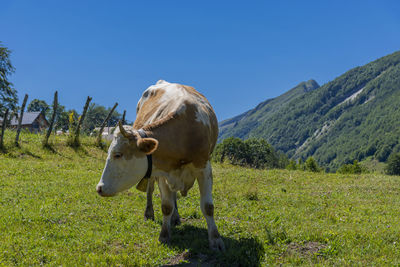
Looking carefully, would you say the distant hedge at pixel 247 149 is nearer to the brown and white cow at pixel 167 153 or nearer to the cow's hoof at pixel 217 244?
the brown and white cow at pixel 167 153

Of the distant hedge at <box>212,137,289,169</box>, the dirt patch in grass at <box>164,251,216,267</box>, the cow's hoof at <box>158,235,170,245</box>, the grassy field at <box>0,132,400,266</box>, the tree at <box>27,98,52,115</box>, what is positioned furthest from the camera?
the tree at <box>27,98,52,115</box>

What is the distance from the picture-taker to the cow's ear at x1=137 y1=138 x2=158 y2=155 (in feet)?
18.5

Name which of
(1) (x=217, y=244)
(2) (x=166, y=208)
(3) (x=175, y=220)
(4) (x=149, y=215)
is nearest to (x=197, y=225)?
(3) (x=175, y=220)

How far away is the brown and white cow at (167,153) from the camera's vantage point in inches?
225

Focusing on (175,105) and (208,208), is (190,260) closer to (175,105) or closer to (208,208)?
(208,208)

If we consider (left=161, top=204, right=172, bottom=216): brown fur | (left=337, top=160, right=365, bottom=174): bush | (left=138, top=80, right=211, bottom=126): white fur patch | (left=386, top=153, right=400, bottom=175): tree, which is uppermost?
(left=138, top=80, right=211, bottom=126): white fur patch

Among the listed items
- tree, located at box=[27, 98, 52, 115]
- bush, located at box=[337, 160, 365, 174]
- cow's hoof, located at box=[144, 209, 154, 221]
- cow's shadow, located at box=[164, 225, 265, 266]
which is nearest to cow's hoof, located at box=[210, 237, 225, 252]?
cow's shadow, located at box=[164, 225, 265, 266]

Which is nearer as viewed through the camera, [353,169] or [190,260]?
[190,260]

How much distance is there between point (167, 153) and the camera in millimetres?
6301

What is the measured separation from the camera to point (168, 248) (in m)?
6.98

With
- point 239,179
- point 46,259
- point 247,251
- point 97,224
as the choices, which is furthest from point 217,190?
point 46,259

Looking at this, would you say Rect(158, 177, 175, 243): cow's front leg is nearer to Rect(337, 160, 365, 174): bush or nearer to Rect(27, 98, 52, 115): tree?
Rect(337, 160, 365, 174): bush

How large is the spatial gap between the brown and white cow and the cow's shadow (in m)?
0.27

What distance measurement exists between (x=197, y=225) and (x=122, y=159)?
374cm
